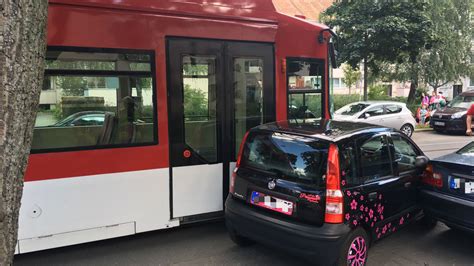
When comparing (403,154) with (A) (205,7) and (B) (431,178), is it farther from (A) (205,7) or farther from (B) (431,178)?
(A) (205,7)

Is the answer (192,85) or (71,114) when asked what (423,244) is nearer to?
Result: (192,85)

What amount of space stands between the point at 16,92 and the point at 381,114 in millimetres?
14883

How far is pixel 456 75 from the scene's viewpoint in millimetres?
24797

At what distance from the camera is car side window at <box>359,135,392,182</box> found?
3.86 meters

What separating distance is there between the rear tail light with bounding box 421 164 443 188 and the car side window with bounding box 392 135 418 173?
171mm

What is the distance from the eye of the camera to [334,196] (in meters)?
3.46

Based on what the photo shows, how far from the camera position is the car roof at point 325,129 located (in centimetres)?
382

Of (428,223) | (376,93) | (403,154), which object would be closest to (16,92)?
(403,154)

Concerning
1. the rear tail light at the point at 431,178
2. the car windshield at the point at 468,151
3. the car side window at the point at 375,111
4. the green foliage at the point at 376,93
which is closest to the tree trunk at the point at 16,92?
the rear tail light at the point at 431,178

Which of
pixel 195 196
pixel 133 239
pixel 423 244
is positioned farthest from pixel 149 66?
pixel 423 244

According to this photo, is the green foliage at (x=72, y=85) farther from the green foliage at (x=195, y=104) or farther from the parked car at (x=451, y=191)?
the parked car at (x=451, y=191)

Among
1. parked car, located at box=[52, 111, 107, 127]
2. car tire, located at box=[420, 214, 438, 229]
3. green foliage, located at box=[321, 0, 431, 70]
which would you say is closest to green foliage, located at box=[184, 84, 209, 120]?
parked car, located at box=[52, 111, 107, 127]

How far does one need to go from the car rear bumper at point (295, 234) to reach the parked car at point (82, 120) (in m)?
1.77

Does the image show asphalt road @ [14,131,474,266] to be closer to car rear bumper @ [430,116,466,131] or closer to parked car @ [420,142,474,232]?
parked car @ [420,142,474,232]
